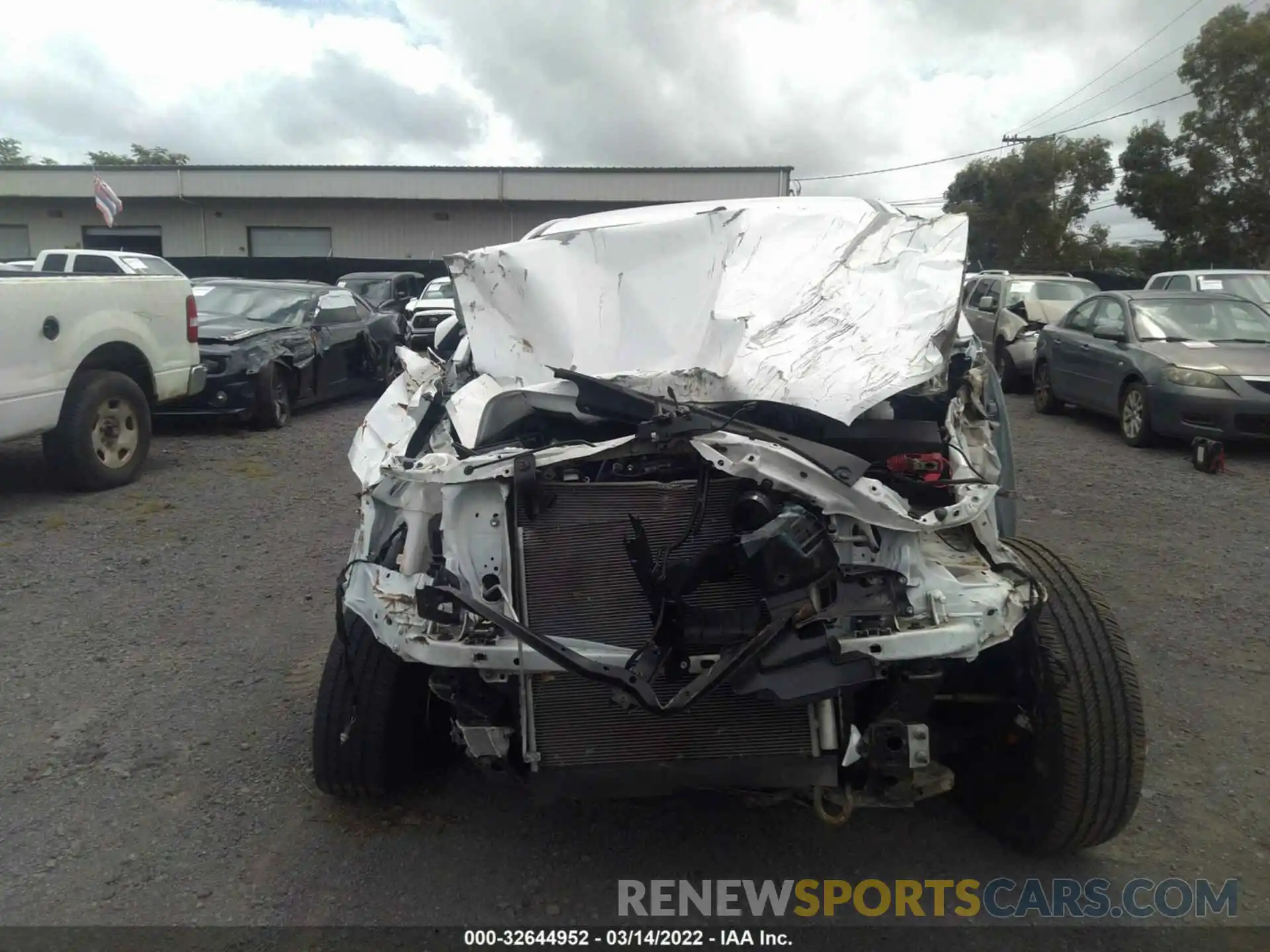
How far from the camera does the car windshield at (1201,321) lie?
9656 millimetres

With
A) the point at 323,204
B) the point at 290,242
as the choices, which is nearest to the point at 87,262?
the point at 323,204

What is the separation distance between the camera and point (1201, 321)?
986 cm

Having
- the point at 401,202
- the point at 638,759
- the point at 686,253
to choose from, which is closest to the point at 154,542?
the point at 686,253

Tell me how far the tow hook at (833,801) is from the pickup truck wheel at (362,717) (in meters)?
1.37

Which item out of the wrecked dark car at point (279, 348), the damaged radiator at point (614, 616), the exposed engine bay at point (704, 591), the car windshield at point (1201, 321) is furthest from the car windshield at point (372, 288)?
the damaged radiator at point (614, 616)

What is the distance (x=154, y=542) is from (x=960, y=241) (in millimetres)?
5134

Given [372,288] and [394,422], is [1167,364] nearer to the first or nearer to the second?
[394,422]

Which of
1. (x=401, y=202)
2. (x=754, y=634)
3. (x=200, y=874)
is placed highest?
(x=401, y=202)

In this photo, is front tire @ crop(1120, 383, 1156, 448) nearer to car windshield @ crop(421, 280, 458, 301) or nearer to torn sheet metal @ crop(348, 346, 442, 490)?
torn sheet metal @ crop(348, 346, 442, 490)

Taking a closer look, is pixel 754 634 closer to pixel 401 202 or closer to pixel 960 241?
pixel 960 241

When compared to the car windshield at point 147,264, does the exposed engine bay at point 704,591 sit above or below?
below

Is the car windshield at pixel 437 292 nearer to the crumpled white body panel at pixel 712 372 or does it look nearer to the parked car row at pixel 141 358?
the parked car row at pixel 141 358

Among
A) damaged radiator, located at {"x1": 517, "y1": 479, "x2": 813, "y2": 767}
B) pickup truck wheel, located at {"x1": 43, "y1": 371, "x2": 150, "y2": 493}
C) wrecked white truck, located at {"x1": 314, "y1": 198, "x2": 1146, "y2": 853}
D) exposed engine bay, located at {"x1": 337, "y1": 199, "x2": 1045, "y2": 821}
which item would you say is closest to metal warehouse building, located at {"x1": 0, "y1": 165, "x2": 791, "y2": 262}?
pickup truck wheel, located at {"x1": 43, "y1": 371, "x2": 150, "y2": 493}

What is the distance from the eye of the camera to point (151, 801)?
3359 mm
